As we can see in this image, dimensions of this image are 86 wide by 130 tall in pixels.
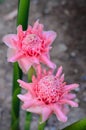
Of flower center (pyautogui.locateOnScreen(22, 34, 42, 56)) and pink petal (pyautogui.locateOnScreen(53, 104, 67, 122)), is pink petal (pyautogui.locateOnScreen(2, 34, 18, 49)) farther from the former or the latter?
pink petal (pyautogui.locateOnScreen(53, 104, 67, 122))

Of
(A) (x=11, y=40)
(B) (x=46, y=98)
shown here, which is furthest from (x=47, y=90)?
(A) (x=11, y=40)

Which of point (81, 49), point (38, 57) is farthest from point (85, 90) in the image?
point (38, 57)

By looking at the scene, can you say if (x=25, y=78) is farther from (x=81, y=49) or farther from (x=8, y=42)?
(x=8, y=42)

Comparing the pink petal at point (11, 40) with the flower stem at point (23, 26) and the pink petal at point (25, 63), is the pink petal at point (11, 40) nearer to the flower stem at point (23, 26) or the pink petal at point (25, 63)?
the pink petal at point (25, 63)

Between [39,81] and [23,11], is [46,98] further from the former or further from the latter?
[23,11]

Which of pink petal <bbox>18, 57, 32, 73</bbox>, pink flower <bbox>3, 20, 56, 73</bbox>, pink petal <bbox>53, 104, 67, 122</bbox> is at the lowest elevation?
pink petal <bbox>53, 104, 67, 122</bbox>

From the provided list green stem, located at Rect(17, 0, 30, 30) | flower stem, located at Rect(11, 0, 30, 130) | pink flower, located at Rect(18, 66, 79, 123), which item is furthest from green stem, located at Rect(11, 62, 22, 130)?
pink flower, located at Rect(18, 66, 79, 123)

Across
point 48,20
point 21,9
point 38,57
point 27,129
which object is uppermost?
point 48,20

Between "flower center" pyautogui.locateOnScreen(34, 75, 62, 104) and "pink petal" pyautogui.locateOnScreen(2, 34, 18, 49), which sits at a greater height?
"pink petal" pyautogui.locateOnScreen(2, 34, 18, 49)
